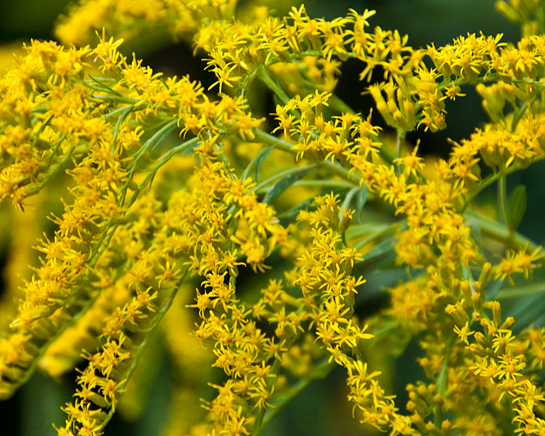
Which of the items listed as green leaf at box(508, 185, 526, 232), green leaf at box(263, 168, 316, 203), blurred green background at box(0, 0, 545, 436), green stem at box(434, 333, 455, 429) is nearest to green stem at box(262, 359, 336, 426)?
green stem at box(434, 333, 455, 429)

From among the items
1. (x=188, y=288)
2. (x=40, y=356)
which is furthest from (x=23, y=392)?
(x=40, y=356)

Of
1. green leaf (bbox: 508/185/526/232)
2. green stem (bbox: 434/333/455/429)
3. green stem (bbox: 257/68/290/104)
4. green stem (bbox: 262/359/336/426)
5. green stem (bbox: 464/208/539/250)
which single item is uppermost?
green stem (bbox: 257/68/290/104)

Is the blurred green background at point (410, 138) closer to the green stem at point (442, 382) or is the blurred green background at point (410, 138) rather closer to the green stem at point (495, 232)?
the green stem at point (495, 232)

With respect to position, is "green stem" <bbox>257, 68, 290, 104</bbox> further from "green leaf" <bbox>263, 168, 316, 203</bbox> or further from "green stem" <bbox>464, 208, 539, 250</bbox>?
"green stem" <bbox>464, 208, 539, 250</bbox>

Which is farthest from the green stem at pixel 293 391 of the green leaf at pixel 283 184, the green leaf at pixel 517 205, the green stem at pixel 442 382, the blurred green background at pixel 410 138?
the blurred green background at pixel 410 138

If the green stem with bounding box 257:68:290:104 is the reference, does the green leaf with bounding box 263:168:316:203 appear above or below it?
below

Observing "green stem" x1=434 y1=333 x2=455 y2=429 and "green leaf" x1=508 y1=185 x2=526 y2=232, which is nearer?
"green stem" x1=434 y1=333 x2=455 y2=429

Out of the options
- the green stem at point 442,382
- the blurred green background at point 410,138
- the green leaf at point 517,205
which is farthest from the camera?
the blurred green background at point 410,138

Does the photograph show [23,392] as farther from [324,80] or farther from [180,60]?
[324,80]
